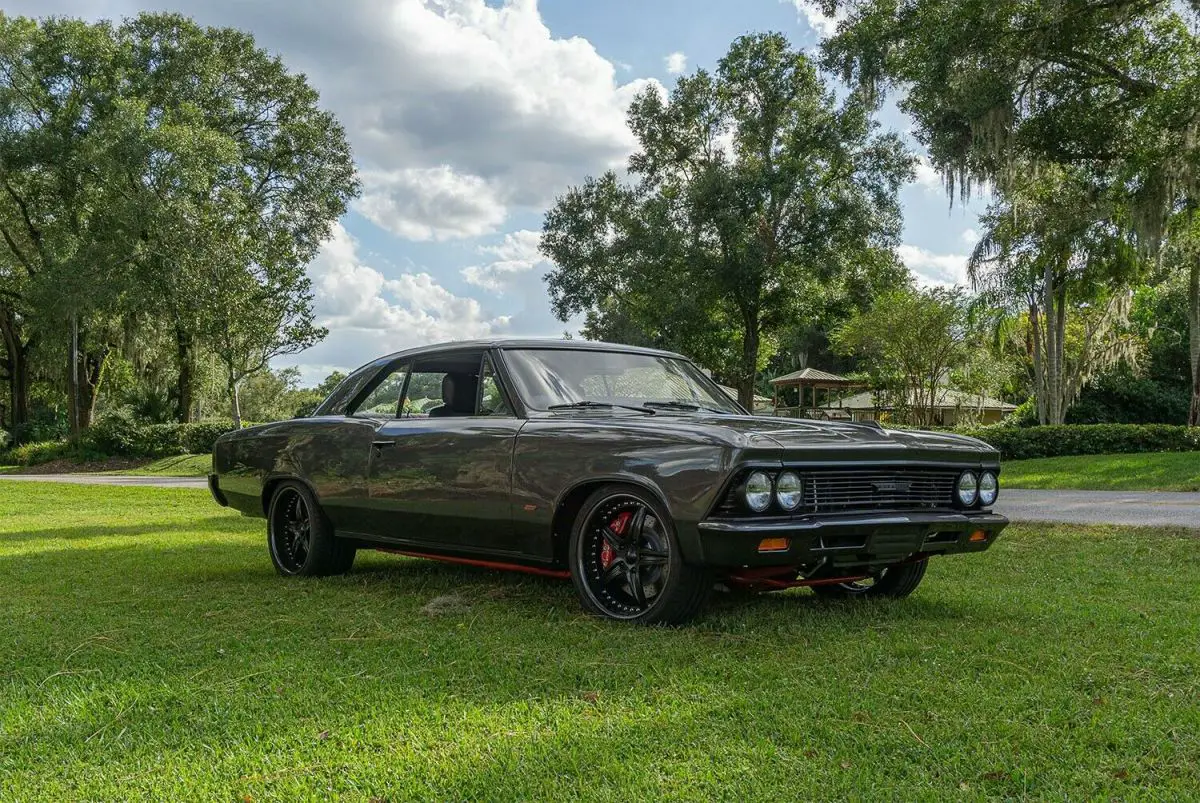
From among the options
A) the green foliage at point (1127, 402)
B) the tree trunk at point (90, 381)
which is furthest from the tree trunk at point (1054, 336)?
the tree trunk at point (90, 381)

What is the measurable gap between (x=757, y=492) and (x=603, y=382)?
160 centimetres

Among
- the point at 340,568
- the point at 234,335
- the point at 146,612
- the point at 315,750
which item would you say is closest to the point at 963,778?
the point at 315,750

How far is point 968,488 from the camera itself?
5.44 metres

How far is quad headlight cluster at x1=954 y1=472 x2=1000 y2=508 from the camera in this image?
5398mm

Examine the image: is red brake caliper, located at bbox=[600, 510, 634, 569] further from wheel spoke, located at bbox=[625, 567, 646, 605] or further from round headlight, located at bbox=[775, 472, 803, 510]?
round headlight, located at bbox=[775, 472, 803, 510]

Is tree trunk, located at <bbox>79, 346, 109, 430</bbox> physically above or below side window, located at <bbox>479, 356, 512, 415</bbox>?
above

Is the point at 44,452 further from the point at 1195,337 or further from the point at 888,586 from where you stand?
the point at 1195,337

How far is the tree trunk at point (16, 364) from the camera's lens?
132 feet

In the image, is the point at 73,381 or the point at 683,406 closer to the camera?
the point at 683,406

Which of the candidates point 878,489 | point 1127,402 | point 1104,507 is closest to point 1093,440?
point 1104,507

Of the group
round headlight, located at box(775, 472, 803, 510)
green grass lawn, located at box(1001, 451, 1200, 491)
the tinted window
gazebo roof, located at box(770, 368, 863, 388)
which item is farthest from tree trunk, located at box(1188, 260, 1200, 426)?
round headlight, located at box(775, 472, 803, 510)

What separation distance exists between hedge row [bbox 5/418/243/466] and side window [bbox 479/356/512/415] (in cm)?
2860

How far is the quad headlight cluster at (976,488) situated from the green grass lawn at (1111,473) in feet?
41.5

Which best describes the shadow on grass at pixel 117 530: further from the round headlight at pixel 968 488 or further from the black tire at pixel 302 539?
the round headlight at pixel 968 488
